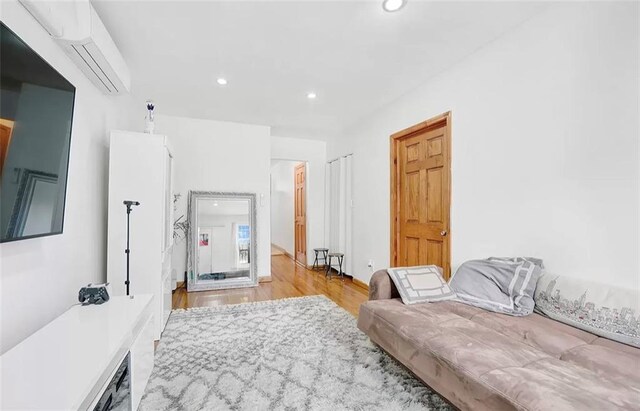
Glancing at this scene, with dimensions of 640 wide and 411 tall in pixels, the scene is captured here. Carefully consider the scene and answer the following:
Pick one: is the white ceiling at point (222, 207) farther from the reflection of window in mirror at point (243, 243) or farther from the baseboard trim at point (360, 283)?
the baseboard trim at point (360, 283)

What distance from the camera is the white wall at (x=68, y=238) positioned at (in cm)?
139

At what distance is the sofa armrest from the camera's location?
7.38ft

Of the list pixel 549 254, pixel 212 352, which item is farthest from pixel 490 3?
pixel 212 352

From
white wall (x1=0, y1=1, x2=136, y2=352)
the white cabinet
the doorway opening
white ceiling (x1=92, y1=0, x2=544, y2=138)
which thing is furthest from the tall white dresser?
the doorway opening

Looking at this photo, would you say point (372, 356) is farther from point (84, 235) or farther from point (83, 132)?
point (83, 132)

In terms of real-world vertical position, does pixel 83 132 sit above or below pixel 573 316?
above

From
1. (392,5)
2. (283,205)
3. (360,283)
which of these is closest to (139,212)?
(392,5)

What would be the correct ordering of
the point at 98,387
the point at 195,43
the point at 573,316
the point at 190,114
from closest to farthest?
the point at 98,387 < the point at 573,316 < the point at 195,43 < the point at 190,114

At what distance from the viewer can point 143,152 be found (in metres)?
2.47

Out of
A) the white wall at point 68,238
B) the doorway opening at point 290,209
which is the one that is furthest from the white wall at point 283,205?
the white wall at point 68,238

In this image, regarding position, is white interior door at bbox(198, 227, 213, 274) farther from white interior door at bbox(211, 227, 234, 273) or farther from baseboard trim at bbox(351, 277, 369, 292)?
baseboard trim at bbox(351, 277, 369, 292)

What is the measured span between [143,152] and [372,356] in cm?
247

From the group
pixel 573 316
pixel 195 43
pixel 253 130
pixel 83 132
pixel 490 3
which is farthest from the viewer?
pixel 253 130

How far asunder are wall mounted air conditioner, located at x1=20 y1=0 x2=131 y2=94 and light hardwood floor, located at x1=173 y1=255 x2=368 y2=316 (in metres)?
2.46
